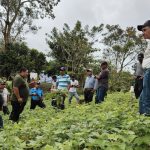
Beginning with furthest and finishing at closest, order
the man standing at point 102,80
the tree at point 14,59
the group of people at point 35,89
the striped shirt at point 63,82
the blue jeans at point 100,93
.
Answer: the tree at point 14,59 → the striped shirt at point 63,82 → the blue jeans at point 100,93 → the man standing at point 102,80 → the group of people at point 35,89

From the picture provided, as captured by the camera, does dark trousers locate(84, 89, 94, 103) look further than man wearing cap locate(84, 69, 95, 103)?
Yes

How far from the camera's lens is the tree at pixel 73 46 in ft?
154

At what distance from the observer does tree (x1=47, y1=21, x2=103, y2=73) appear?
154 ft

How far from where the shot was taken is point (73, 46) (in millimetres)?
47750

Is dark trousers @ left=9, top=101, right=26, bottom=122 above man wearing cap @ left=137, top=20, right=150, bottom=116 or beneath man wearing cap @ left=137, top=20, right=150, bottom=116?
beneath

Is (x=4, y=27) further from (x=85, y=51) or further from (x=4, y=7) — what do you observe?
(x=85, y=51)

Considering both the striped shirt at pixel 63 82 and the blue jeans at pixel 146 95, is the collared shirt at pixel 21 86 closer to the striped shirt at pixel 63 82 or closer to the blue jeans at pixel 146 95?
the striped shirt at pixel 63 82

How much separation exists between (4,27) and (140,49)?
20.9m

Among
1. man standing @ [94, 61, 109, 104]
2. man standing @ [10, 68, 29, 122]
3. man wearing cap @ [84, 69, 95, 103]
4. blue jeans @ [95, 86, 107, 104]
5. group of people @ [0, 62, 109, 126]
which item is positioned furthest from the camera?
man wearing cap @ [84, 69, 95, 103]

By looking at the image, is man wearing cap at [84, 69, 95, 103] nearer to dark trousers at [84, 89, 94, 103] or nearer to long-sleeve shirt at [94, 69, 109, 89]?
dark trousers at [84, 89, 94, 103]

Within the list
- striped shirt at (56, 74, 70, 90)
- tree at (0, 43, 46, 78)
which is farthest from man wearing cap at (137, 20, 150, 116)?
tree at (0, 43, 46, 78)

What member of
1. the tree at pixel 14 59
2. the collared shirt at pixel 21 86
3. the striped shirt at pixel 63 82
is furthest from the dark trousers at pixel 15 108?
the tree at pixel 14 59

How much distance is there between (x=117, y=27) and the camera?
5359 cm

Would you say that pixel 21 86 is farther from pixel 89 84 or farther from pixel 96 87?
pixel 89 84
